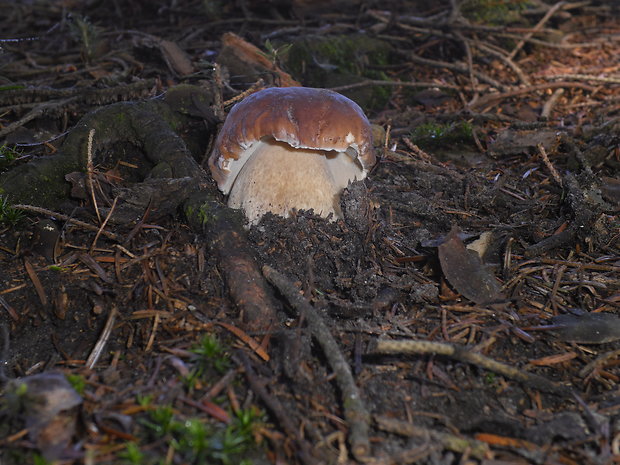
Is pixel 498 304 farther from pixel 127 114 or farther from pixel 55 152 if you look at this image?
pixel 55 152

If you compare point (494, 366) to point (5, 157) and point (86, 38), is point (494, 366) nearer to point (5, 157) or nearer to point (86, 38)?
point (5, 157)

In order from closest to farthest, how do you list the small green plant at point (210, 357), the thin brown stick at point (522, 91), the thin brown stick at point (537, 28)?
the small green plant at point (210, 357), the thin brown stick at point (522, 91), the thin brown stick at point (537, 28)

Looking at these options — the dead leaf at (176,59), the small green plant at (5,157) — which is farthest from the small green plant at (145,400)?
the dead leaf at (176,59)

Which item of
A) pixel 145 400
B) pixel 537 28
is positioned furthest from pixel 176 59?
pixel 537 28

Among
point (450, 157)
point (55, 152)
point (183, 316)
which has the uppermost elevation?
point (55, 152)

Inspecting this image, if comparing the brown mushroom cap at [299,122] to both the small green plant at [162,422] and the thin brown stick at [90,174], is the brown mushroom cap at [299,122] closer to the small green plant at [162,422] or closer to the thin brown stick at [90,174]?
the thin brown stick at [90,174]

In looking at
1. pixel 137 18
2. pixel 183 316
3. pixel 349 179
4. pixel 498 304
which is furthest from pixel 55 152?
pixel 137 18
